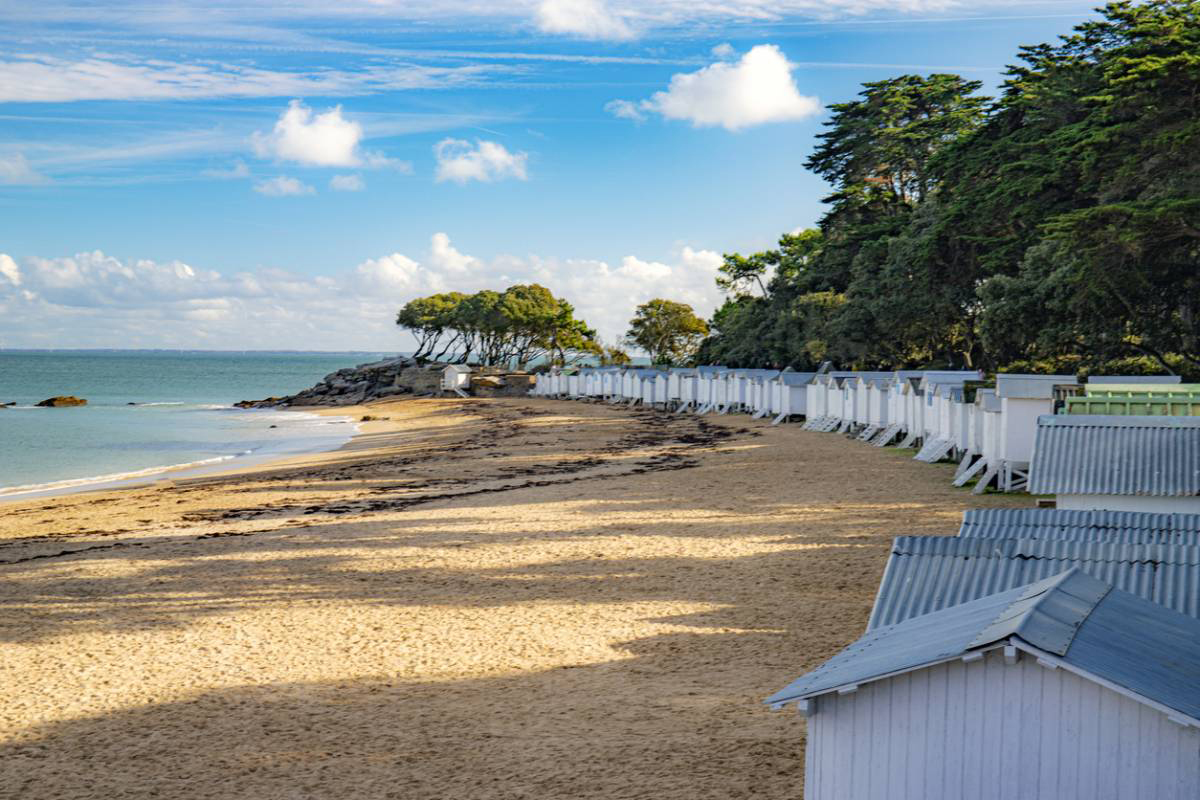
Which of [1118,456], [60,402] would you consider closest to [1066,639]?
[1118,456]

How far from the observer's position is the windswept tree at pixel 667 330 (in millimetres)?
96125

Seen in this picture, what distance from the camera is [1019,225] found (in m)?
44.9

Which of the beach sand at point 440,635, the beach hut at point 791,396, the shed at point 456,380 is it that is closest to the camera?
the beach sand at point 440,635

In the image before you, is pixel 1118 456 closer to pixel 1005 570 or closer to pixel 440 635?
pixel 1005 570

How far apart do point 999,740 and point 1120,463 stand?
12.2m

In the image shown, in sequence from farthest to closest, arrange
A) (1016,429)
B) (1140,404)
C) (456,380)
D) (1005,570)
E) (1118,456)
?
1. (456,380)
2. (1016,429)
3. (1140,404)
4. (1118,456)
5. (1005,570)

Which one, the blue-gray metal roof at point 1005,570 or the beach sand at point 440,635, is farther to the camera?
the beach sand at point 440,635

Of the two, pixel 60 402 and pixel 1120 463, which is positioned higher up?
pixel 1120 463

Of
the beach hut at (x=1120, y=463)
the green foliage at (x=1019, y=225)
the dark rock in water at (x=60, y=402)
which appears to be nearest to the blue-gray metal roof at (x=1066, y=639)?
the beach hut at (x=1120, y=463)

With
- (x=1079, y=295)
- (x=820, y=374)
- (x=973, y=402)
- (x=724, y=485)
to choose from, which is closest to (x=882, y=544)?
(x=724, y=485)

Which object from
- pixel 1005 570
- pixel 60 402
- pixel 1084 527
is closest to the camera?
pixel 1005 570

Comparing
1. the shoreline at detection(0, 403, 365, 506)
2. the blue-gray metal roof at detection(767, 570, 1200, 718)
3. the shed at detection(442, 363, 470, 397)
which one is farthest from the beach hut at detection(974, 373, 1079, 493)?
the shed at detection(442, 363, 470, 397)

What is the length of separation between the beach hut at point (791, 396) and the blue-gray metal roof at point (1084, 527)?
35.4 meters

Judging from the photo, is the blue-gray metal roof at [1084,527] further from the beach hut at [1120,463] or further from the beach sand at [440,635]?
the beach hut at [1120,463]
